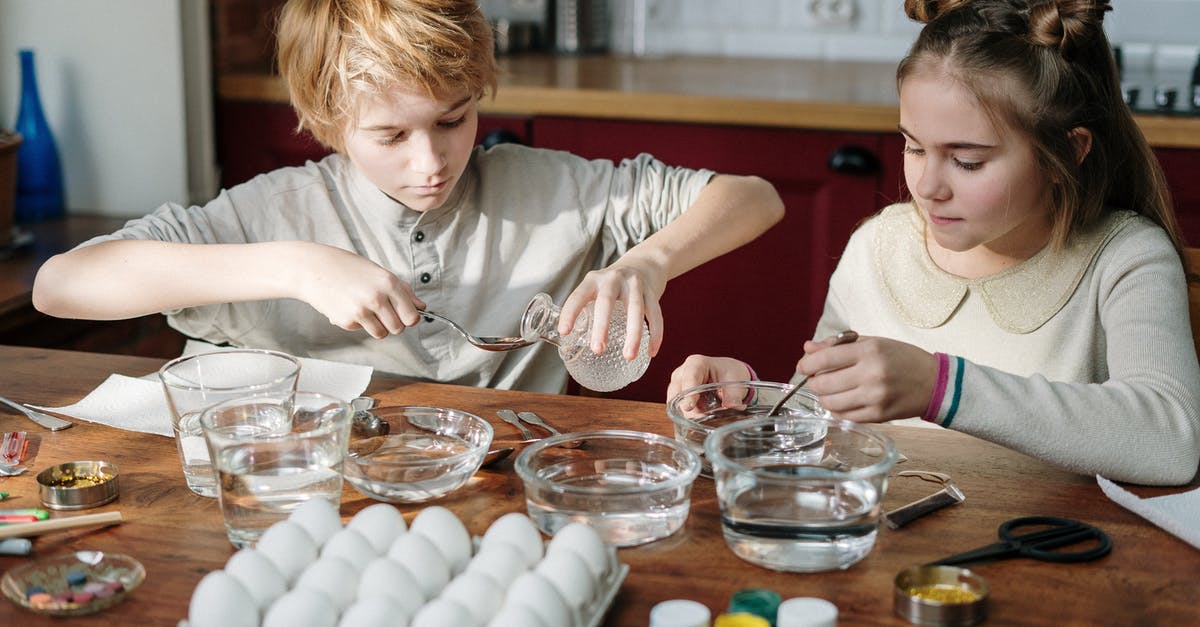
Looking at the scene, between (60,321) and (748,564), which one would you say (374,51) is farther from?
(60,321)

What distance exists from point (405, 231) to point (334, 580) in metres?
0.92

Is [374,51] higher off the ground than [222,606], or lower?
higher

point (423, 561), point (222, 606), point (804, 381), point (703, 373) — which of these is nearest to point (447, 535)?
point (423, 561)

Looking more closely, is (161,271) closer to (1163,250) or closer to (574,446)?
(574,446)

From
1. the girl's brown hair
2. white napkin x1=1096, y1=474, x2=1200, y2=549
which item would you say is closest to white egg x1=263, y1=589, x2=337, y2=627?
white napkin x1=1096, y1=474, x2=1200, y2=549

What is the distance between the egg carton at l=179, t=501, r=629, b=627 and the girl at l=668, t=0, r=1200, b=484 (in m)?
0.34

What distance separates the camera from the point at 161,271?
4.68 ft

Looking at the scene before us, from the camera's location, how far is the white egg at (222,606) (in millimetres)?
786

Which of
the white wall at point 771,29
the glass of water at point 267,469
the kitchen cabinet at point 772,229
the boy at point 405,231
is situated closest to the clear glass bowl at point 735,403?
the boy at point 405,231

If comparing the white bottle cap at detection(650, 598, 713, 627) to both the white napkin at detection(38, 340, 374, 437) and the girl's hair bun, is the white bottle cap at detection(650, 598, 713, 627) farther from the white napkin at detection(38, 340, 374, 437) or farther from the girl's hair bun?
the girl's hair bun

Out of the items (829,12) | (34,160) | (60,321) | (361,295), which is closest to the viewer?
(361,295)

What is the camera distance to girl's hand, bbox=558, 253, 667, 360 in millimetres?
1237

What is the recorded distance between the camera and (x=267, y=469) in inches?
37.7

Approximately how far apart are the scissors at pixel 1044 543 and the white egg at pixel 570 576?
28cm
